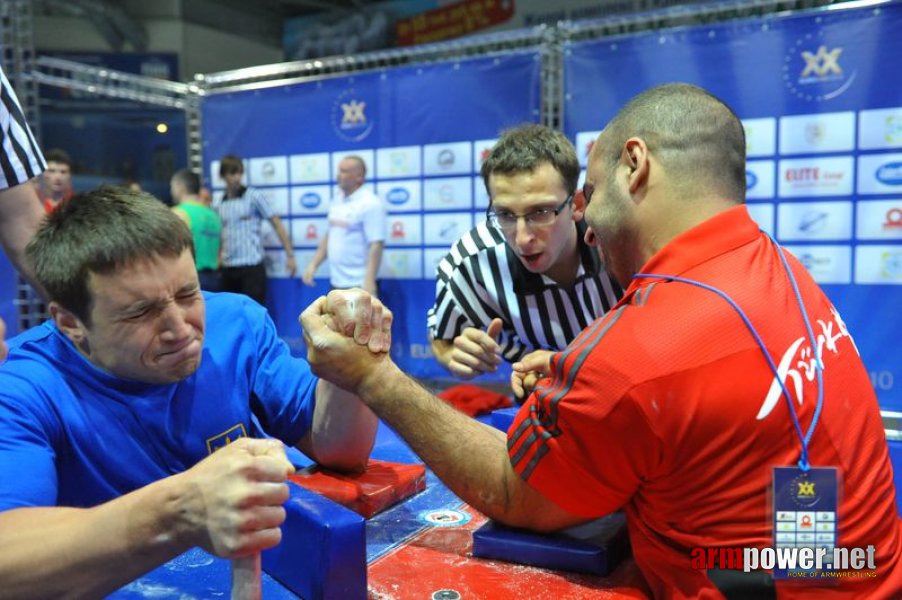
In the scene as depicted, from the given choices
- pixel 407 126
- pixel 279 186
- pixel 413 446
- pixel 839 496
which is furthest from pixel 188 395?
pixel 279 186

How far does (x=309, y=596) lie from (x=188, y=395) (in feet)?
1.69

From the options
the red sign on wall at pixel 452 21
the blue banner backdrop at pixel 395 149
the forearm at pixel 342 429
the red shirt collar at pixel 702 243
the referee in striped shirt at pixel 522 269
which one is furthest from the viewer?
the red sign on wall at pixel 452 21

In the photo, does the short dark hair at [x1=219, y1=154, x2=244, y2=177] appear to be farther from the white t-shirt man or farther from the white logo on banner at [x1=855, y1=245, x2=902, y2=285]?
the white logo on banner at [x1=855, y1=245, x2=902, y2=285]

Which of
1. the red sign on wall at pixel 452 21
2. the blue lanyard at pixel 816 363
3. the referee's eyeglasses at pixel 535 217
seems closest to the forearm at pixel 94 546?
the blue lanyard at pixel 816 363

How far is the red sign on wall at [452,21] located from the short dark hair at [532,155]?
747 centimetres

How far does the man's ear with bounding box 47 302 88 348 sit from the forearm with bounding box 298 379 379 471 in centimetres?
46

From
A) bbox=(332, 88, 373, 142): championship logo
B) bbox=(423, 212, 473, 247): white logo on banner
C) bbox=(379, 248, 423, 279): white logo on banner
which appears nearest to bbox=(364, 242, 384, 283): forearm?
bbox=(379, 248, 423, 279): white logo on banner

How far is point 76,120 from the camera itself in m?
11.1

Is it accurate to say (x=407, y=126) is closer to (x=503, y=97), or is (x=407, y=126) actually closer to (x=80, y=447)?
(x=503, y=97)

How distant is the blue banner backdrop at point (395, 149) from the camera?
449 cm

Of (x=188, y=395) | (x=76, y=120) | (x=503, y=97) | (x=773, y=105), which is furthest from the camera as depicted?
(x=76, y=120)

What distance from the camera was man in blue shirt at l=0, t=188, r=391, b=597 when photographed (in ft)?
2.69

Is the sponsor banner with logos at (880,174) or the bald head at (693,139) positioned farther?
the sponsor banner with logos at (880,174)

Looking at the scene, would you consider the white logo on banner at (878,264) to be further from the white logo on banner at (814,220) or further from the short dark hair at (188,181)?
the short dark hair at (188,181)
